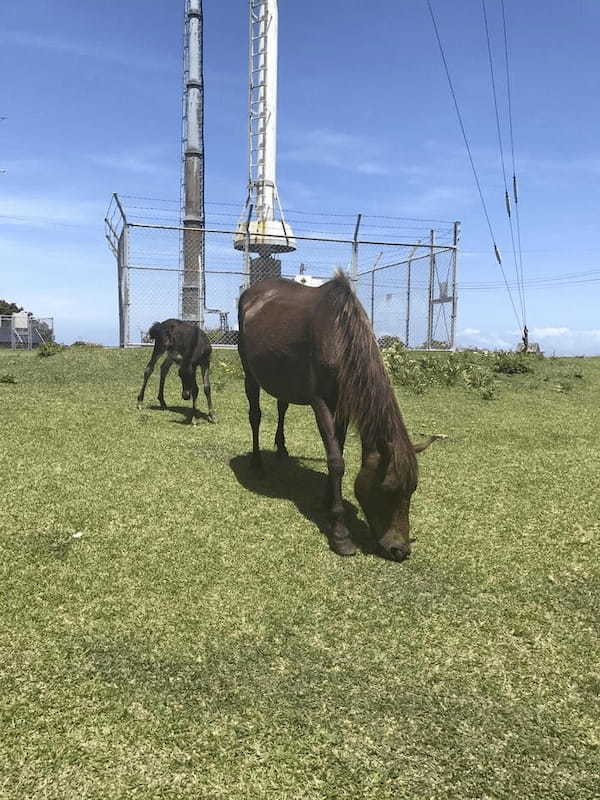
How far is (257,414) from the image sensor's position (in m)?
6.93

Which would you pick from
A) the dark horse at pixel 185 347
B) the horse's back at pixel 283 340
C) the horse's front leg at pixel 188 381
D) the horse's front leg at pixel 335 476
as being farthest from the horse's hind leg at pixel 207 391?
the horse's front leg at pixel 335 476

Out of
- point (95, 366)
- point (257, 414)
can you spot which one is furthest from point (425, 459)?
point (95, 366)

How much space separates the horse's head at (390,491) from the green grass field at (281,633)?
21 centimetres

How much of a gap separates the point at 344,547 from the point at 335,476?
62cm

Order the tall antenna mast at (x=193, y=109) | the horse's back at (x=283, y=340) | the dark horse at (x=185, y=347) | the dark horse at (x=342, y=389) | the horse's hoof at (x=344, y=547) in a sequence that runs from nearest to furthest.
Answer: the dark horse at (x=342, y=389) < the horse's hoof at (x=344, y=547) < the horse's back at (x=283, y=340) < the dark horse at (x=185, y=347) < the tall antenna mast at (x=193, y=109)

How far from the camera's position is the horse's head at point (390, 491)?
4.59m

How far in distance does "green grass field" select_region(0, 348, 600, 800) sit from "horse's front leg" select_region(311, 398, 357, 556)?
15cm

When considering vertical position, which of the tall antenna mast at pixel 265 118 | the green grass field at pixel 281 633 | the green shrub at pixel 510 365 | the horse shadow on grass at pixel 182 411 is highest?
the tall antenna mast at pixel 265 118

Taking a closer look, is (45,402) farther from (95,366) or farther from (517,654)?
(517,654)

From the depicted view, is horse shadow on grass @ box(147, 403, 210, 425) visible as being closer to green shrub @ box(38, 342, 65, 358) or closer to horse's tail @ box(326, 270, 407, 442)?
horse's tail @ box(326, 270, 407, 442)

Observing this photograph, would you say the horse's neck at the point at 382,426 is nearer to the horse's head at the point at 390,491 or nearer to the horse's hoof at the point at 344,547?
the horse's head at the point at 390,491

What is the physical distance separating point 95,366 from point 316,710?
12418 mm

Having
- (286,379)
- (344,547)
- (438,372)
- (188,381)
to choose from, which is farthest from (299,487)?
(438,372)

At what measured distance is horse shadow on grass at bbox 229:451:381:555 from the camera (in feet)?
17.3
